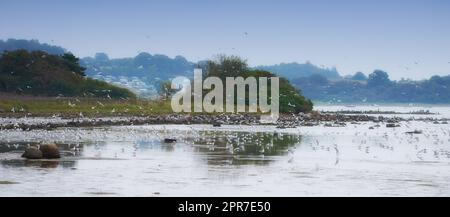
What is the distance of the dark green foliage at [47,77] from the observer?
450 ft

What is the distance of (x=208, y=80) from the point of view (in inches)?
5084

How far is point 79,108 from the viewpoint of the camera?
343 feet

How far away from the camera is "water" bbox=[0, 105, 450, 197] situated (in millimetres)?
29219

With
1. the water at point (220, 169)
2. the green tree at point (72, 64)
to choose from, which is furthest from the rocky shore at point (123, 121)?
the green tree at point (72, 64)

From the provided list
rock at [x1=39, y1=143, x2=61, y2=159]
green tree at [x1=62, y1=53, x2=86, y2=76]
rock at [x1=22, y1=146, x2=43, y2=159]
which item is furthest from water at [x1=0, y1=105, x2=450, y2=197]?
green tree at [x1=62, y1=53, x2=86, y2=76]

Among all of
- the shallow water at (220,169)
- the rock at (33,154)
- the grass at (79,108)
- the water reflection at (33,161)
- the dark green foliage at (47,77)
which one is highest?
the dark green foliage at (47,77)

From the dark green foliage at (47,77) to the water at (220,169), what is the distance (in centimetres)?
8130

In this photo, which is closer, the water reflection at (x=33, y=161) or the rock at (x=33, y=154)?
the water reflection at (x=33, y=161)

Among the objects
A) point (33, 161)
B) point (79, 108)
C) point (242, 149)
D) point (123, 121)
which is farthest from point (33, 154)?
point (79, 108)

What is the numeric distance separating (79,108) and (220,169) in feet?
232

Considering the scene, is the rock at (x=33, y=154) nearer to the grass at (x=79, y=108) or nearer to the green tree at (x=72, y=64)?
the grass at (x=79, y=108)

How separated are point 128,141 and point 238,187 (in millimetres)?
25715
